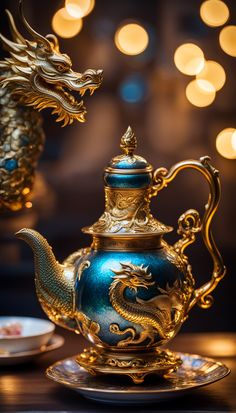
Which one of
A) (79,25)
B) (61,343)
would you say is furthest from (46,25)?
(61,343)

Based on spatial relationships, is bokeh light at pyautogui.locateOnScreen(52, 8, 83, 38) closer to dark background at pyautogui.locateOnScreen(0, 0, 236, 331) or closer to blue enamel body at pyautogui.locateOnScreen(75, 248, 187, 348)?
dark background at pyautogui.locateOnScreen(0, 0, 236, 331)

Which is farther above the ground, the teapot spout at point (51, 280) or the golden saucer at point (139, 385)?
the teapot spout at point (51, 280)

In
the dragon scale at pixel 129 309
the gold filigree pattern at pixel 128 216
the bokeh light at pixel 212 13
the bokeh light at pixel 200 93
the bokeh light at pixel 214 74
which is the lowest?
the dragon scale at pixel 129 309

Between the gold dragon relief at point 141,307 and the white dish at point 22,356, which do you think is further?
the white dish at point 22,356

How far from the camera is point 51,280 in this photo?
1.47 metres

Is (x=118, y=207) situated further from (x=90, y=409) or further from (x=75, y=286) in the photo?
(x=90, y=409)

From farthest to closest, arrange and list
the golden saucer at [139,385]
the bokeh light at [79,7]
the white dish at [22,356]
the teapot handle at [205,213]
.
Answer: the bokeh light at [79,7] < the white dish at [22,356] < the teapot handle at [205,213] < the golden saucer at [139,385]

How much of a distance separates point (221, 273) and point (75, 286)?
0.23 meters

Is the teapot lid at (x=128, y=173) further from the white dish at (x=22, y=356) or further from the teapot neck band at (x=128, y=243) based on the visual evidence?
the white dish at (x=22, y=356)

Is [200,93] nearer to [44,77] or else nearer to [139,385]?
[44,77]

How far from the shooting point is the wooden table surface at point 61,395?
1367 millimetres

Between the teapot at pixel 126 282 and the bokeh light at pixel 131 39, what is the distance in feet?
2.71

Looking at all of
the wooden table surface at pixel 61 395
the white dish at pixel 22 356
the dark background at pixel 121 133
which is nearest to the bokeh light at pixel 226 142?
the dark background at pixel 121 133

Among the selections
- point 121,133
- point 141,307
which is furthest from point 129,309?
point 121,133
